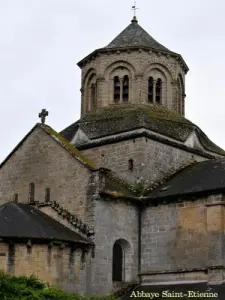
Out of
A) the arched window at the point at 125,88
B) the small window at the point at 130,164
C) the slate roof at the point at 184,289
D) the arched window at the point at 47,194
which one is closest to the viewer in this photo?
the slate roof at the point at 184,289

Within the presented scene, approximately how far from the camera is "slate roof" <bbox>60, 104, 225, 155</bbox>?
127 feet

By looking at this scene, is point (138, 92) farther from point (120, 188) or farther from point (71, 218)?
point (71, 218)

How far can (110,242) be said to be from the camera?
34.3 metres

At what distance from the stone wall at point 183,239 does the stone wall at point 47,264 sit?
3.87m

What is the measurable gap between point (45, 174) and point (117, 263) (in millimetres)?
5816

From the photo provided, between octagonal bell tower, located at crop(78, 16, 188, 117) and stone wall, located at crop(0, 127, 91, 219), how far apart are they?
521 cm

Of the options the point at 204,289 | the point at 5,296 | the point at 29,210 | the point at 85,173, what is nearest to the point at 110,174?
the point at 85,173

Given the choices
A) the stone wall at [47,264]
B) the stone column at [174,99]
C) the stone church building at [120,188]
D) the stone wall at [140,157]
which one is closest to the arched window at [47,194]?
the stone church building at [120,188]

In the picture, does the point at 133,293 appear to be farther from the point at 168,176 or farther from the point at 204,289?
the point at 168,176

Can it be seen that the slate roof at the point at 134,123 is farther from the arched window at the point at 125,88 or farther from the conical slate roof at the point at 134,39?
the conical slate roof at the point at 134,39

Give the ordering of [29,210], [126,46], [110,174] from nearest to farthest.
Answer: [29,210] → [110,174] → [126,46]

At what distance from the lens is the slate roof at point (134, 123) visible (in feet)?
127

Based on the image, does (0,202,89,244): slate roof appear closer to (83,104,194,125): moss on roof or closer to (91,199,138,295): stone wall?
(91,199,138,295): stone wall

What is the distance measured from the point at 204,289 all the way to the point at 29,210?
8.57m
